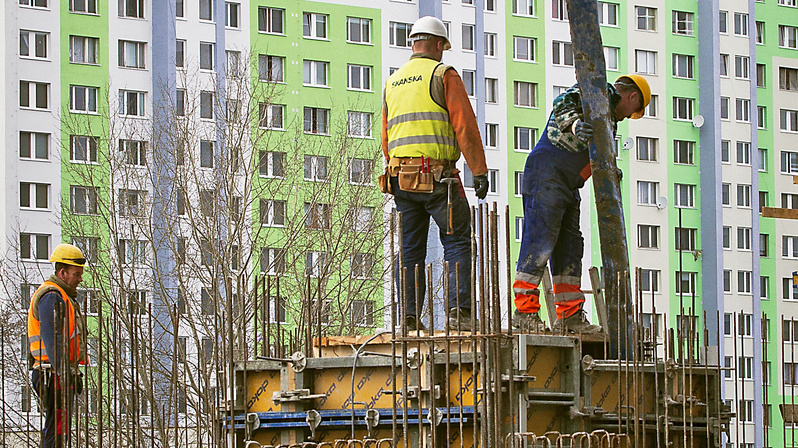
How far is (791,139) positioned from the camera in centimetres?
6178

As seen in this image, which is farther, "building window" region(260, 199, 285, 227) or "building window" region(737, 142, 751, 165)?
"building window" region(737, 142, 751, 165)

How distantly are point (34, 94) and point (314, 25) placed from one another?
10.9 meters

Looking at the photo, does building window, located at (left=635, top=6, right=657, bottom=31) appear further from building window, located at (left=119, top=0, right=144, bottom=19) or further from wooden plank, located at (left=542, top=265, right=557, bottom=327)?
wooden plank, located at (left=542, top=265, right=557, bottom=327)

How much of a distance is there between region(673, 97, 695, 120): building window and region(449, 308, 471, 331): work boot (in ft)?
167

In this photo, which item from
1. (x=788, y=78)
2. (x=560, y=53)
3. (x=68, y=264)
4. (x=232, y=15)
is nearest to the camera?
(x=68, y=264)

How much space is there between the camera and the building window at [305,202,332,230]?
3158 centimetres

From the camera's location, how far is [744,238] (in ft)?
193

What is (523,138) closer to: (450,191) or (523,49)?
(523,49)

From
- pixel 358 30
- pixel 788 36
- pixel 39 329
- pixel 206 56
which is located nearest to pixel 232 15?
pixel 206 56

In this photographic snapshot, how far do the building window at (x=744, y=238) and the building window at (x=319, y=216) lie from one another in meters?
29.8

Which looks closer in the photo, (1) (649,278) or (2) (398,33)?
(2) (398,33)

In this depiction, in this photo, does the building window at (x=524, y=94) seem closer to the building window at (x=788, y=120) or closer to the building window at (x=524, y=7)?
the building window at (x=524, y=7)

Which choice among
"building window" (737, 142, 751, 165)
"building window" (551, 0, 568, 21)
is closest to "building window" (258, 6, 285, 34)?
"building window" (551, 0, 568, 21)

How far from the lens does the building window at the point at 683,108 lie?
194 ft
